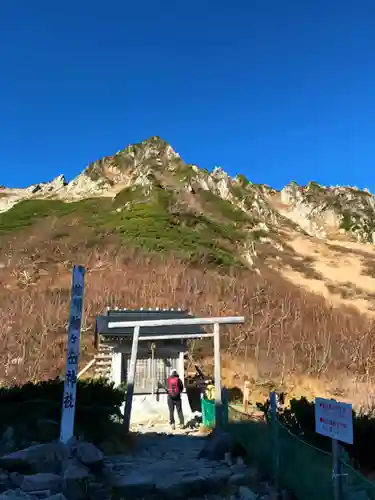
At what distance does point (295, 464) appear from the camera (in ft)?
18.7

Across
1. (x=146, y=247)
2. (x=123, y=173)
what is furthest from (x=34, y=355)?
(x=123, y=173)

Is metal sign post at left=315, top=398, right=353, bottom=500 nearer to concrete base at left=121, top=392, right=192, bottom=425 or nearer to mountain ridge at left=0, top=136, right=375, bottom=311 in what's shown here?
concrete base at left=121, top=392, right=192, bottom=425

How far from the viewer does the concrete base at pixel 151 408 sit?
1314 centimetres

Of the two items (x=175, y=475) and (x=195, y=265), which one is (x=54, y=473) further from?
(x=195, y=265)

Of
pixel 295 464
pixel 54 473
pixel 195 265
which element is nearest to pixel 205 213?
pixel 195 265

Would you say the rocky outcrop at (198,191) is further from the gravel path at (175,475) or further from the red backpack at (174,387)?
the gravel path at (175,475)

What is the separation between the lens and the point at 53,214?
53.0 metres

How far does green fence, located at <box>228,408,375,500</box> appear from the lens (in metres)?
4.48

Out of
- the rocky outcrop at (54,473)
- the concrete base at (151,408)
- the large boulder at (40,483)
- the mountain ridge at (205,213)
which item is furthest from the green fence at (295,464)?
the mountain ridge at (205,213)

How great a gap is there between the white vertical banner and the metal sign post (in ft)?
12.0

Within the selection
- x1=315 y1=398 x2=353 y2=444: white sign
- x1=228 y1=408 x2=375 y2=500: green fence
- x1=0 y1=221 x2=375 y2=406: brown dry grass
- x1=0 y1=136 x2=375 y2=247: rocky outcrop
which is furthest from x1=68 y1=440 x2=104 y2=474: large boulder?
x1=0 y1=136 x2=375 y2=247: rocky outcrop

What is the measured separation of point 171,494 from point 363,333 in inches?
853

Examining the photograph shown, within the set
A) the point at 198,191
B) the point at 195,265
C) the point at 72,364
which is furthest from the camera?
the point at 198,191

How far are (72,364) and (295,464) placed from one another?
345 cm
